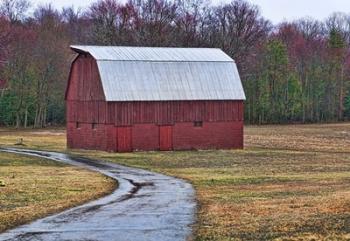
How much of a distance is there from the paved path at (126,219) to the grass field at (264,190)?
0.65 metres

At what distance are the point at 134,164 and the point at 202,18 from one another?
74.0 metres

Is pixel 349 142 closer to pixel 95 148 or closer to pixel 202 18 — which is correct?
pixel 95 148

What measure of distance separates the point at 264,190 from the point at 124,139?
30.5 m

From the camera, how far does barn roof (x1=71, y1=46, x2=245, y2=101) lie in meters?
58.4

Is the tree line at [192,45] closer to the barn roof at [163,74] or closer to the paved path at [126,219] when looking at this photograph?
the barn roof at [163,74]

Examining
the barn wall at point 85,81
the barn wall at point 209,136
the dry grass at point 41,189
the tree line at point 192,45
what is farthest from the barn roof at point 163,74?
the tree line at point 192,45

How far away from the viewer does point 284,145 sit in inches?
2655

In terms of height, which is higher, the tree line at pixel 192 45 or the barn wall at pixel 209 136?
the tree line at pixel 192 45

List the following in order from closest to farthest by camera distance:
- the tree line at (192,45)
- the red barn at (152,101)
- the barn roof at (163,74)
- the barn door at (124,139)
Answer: the barn door at (124,139), the red barn at (152,101), the barn roof at (163,74), the tree line at (192,45)

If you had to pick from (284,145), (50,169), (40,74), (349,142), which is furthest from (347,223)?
(40,74)

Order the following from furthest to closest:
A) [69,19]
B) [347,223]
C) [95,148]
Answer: [69,19], [95,148], [347,223]

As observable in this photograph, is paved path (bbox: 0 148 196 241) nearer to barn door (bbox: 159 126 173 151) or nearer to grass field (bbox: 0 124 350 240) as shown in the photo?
grass field (bbox: 0 124 350 240)

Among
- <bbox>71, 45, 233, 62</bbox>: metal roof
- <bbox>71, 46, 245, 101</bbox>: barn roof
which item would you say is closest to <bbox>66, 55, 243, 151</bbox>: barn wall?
<bbox>71, 46, 245, 101</bbox>: barn roof

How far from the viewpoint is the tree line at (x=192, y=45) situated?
103500mm
